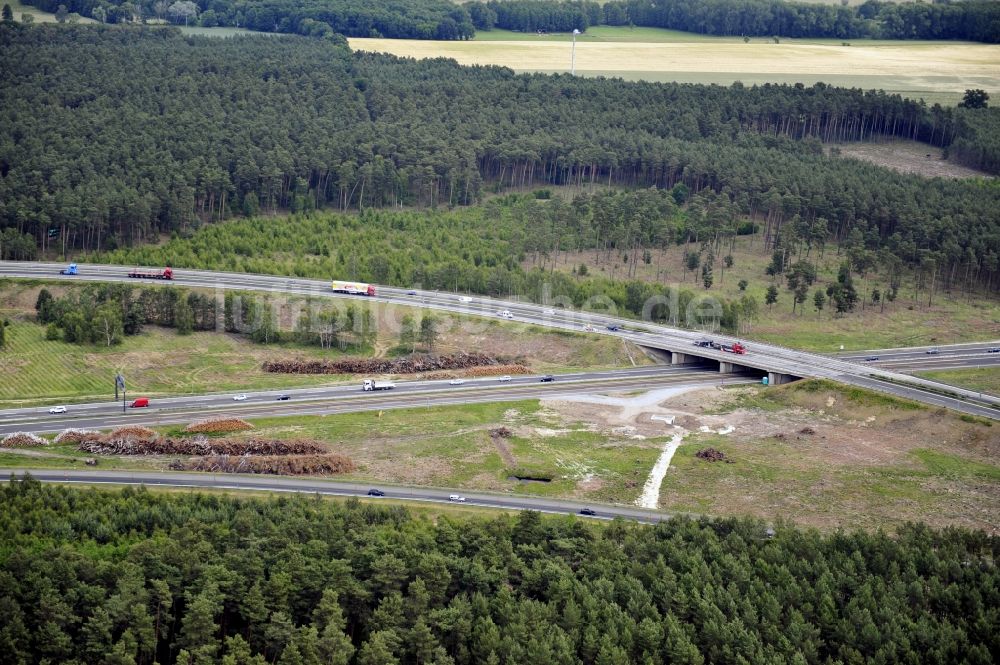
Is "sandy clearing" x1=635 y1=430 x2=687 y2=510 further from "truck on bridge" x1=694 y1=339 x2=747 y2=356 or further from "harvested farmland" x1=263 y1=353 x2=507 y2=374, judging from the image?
"harvested farmland" x1=263 y1=353 x2=507 y2=374

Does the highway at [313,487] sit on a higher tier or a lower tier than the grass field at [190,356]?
lower

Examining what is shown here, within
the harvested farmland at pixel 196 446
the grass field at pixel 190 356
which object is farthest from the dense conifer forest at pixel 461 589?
the grass field at pixel 190 356

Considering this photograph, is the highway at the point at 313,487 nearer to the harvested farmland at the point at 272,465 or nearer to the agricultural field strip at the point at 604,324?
the harvested farmland at the point at 272,465

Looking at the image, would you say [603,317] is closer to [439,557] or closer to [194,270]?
[194,270]

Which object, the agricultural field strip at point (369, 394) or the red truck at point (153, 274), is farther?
the red truck at point (153, 274)

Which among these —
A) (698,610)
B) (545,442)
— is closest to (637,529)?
(698,610)

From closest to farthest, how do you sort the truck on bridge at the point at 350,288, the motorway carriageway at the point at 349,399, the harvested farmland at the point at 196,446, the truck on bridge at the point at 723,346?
1. the harvested farmland at the point at 196,446
2. the motorway carriageway at the point at 349,399
3. the truck on bridge at the point at 723,346
4. the truck on bridge at the point at 350,288

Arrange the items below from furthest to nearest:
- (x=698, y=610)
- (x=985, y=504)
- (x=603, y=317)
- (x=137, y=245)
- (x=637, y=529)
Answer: (x=137, y=245)
(x=603, y=317)
(x=985, y=504)
(x=637, y=529)
(x=698, y=610)
